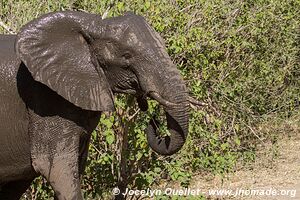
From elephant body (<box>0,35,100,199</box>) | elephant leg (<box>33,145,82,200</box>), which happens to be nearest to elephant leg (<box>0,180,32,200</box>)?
elephant body (<box>0,35,100,199</box>)

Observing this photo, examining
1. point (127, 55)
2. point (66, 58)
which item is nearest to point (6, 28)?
point (66, 58)

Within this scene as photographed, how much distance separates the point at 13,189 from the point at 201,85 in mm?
2005

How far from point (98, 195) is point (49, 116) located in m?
1.81

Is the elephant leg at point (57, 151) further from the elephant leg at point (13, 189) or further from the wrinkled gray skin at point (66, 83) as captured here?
the elephant leg at point (13, 189)

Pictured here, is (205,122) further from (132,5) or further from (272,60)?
(272,60)

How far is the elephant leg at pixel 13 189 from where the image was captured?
4.72 metres

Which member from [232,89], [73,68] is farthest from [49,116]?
[232,89]

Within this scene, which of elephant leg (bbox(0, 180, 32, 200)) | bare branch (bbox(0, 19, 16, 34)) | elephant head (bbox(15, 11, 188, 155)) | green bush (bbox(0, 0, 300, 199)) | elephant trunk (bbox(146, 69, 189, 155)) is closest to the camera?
elephant trunk (bbox(146, 69, 189, 155))

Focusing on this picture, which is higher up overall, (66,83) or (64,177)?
(66,83)

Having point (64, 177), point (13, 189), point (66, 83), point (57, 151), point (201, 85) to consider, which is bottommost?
point (13, 189)

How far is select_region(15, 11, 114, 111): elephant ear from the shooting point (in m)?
4.04

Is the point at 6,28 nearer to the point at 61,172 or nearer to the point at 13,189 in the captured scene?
the point at 13,189

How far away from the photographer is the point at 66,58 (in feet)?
13.5

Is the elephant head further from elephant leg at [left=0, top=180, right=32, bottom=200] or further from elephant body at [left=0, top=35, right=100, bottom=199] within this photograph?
elephant leg at [left=0, top=180, right=32, bottom=200]
